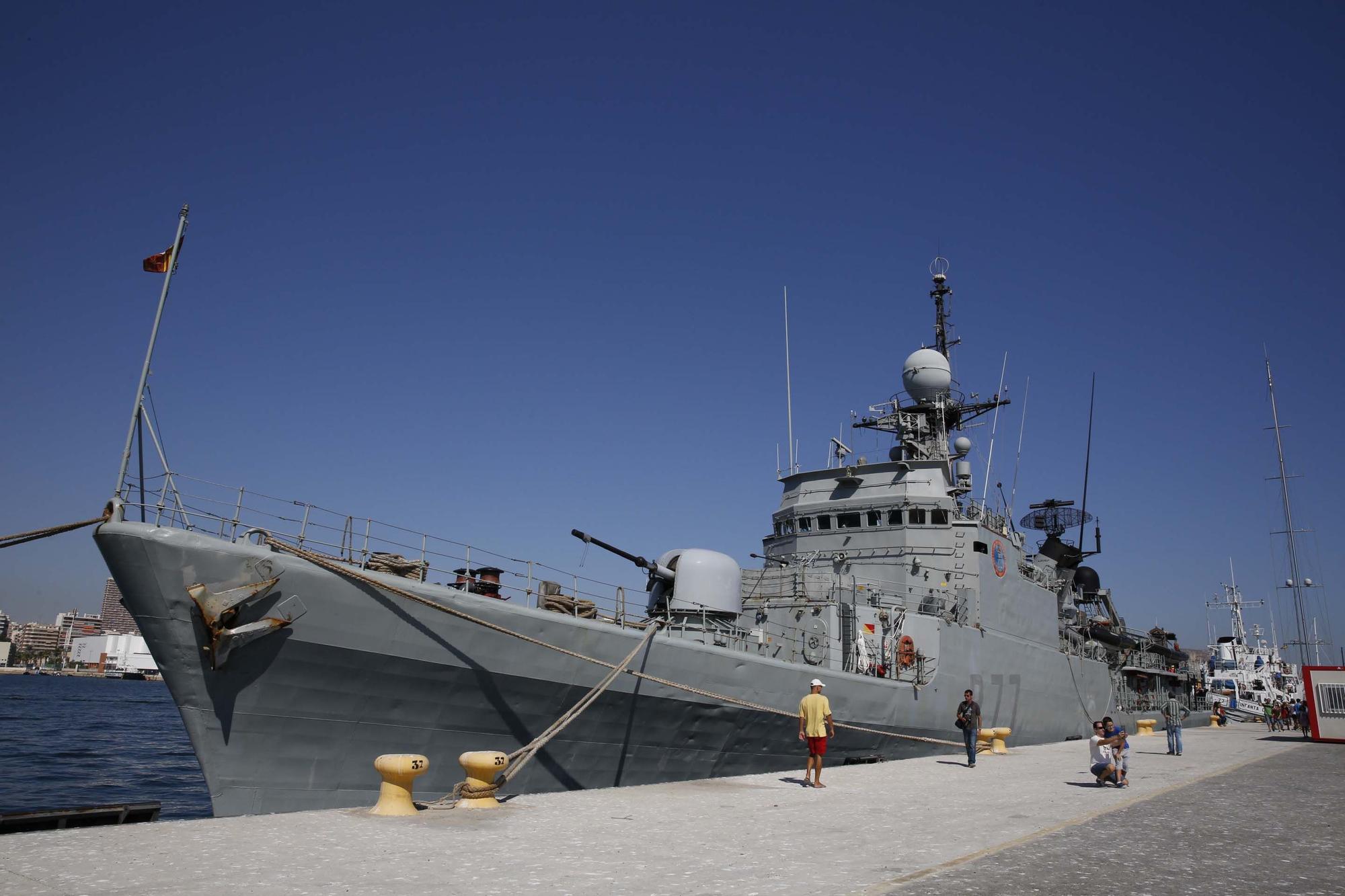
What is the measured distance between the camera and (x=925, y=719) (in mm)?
16000

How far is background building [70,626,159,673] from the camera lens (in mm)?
95750

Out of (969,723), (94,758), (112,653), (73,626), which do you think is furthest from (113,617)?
(969,723)

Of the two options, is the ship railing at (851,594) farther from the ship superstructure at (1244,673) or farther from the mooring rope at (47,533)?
the ship superstructure at (1244,673)

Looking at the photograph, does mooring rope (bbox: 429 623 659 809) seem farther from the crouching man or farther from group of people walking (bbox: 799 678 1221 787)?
the crouching man

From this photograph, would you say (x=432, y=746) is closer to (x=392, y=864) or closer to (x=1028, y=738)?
(x=392, y=864)

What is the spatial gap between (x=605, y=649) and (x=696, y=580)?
2798 millimetres

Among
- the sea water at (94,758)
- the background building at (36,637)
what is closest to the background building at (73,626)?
the background building at (36,637)

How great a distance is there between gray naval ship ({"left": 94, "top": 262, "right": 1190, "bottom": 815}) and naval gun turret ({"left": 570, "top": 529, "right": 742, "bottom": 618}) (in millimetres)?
34

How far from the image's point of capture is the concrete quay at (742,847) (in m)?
5.08

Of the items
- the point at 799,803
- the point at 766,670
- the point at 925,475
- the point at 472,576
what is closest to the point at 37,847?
the point at 472,576

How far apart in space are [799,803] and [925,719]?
790 centimetres

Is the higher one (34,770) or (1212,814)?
(1212,814)

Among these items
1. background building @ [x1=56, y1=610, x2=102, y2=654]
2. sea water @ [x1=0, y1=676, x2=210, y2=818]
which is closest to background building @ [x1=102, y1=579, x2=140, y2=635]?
A: background building @ [x1=56, y1=610, x2=102, y2=654]

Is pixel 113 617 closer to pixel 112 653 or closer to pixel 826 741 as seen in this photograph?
pixel 112 653
